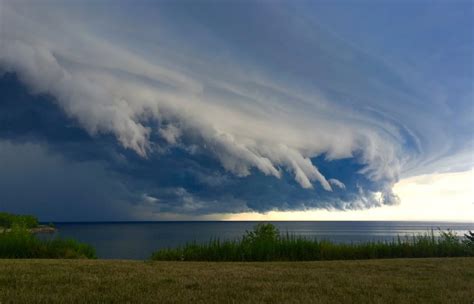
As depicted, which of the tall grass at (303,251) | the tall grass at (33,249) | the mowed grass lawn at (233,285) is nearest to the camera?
the mowed grass lawn at (233,285)

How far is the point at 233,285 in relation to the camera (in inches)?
345

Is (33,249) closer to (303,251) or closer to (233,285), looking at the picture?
(303,251)

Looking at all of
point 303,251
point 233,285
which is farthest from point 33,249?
point 233,285

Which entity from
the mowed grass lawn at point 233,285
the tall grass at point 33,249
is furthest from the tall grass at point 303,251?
the mowed grass lawn at point 233,285

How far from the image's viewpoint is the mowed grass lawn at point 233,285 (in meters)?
7.52

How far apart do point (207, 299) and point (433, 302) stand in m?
4.26

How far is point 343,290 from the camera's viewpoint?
841 cm

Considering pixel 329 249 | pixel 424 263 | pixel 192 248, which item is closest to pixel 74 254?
pixel 192 248

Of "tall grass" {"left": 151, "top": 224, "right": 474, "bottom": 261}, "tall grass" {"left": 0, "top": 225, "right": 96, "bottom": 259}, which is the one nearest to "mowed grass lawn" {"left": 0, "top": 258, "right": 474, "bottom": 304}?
"tall grass" {"left": 151, "top": 224, "right": 474, "bottom": 261}

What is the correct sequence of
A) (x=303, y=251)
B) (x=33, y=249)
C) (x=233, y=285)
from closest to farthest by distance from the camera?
(x=233, y=285)
(x=303, y=251)
(x=33, y=249)

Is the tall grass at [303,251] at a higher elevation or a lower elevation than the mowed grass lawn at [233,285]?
higher

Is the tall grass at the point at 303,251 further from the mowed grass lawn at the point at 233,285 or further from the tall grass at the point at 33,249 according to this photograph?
the mowed grass lawn at the point at 233,285

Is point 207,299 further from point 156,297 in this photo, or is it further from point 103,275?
point 103,275

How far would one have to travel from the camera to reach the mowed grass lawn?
7516mm
